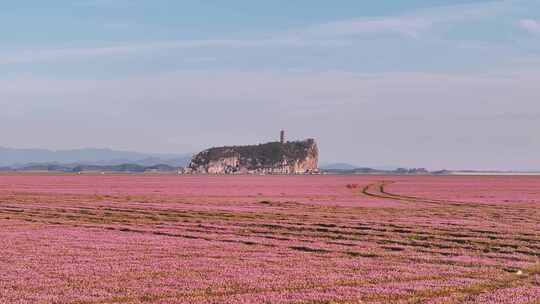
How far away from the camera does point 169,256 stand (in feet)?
80.0

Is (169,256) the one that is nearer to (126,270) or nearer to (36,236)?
(126,270)

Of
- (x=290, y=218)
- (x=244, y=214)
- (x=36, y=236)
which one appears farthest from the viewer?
(x=244, y=214)

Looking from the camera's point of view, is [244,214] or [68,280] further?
[244,214]

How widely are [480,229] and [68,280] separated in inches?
865

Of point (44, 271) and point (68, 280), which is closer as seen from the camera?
point (68, 280)

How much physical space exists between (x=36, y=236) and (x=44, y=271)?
34.0 ft

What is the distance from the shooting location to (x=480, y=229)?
34.7 metres

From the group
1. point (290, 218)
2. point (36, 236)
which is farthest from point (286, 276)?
point (290, 218)

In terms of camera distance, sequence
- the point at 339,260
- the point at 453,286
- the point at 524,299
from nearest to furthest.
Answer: the point at 524,299, the point at 453,286, the point at 339,260

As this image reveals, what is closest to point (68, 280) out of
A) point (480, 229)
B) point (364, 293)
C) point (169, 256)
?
point (169, 256)

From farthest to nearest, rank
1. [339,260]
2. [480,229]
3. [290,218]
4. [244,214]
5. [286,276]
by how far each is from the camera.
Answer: [244,214], [290,218], [480,229], [339,260], [286,276]

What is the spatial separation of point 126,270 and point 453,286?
9182mm

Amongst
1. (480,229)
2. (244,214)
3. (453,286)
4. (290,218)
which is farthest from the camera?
(244,214)

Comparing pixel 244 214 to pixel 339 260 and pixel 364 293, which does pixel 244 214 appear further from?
pixel 364 293
